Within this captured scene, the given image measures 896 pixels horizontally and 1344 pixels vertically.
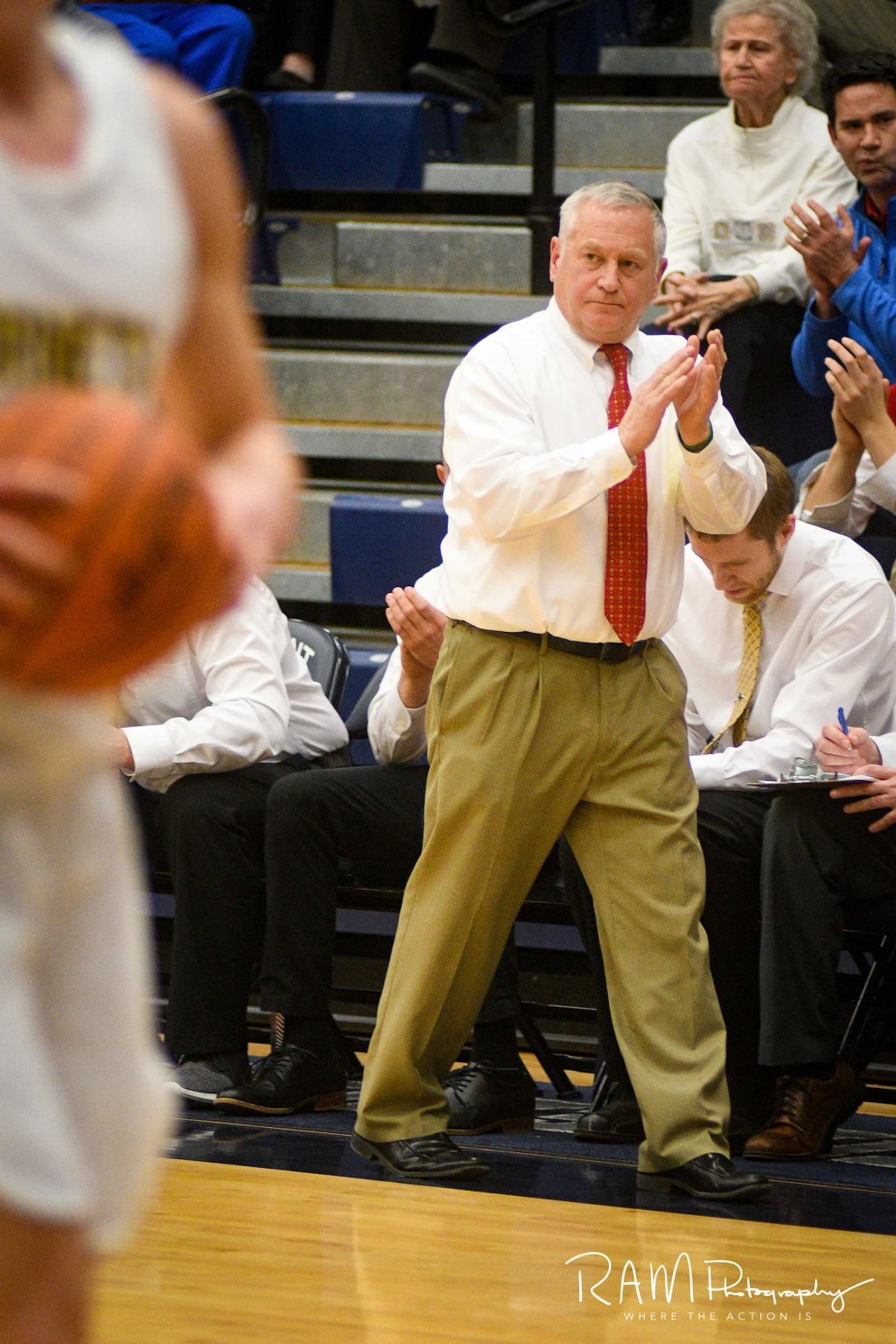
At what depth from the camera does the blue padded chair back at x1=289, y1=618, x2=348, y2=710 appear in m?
4.64

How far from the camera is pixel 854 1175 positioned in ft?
11.8

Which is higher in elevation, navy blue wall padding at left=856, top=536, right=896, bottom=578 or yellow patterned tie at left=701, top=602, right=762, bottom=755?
navy blue wall padding at left=856, top=536, right=896, bottom=578

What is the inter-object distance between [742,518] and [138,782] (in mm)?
1476

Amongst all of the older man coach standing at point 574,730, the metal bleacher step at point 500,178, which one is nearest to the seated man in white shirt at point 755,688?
the older man coach standing at point 574,730

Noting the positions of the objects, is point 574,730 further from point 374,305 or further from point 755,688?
point 374,305

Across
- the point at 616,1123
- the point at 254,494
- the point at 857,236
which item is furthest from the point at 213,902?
the point at 254,494

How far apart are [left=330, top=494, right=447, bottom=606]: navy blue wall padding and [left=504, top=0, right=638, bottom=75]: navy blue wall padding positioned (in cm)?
229

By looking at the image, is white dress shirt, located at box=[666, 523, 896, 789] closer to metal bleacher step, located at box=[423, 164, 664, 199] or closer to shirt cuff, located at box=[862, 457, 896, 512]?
shirt cuff, located at box=[862, 457, 896, 512]

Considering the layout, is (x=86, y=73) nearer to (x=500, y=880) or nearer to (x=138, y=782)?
(x=500, y=880)

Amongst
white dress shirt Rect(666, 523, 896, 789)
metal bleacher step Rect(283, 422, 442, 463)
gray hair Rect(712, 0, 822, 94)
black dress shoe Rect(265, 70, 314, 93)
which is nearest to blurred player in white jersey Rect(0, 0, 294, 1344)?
white dress shirt Rect(666, 523, 896, 789)

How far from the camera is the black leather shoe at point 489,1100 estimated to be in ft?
12.8

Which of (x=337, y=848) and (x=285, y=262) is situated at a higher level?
(x=285, y=262)

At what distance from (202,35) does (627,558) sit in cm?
361

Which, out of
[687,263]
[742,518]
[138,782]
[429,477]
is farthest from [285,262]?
[742,518]
